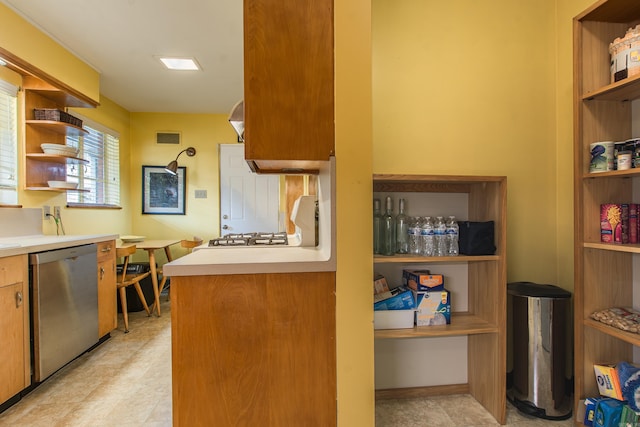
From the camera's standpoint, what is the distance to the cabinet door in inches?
69.6

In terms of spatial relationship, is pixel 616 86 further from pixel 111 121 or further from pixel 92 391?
pixel 111 121

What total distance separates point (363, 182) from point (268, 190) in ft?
11.3

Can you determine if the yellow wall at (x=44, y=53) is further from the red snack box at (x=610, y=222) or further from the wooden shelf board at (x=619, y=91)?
the red snack box at (x=610, y=222)

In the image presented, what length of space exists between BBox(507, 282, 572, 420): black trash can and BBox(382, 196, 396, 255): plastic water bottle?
28.4 inches

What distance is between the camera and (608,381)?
1.51 metres

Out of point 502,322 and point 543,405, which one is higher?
point 502,322

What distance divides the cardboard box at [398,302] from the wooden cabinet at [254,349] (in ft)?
1.80

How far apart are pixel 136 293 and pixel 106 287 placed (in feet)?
2.78

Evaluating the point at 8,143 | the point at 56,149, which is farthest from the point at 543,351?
the point at 8,143

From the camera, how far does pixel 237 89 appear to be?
371cm

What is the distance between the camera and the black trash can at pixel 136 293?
3379mm

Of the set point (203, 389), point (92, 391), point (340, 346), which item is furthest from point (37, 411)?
point (340, 346)

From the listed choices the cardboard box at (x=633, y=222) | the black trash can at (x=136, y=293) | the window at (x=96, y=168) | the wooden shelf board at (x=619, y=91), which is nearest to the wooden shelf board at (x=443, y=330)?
the cardboard box at (x=633, y=222)

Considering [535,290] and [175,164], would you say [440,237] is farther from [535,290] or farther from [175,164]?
[175,164]
